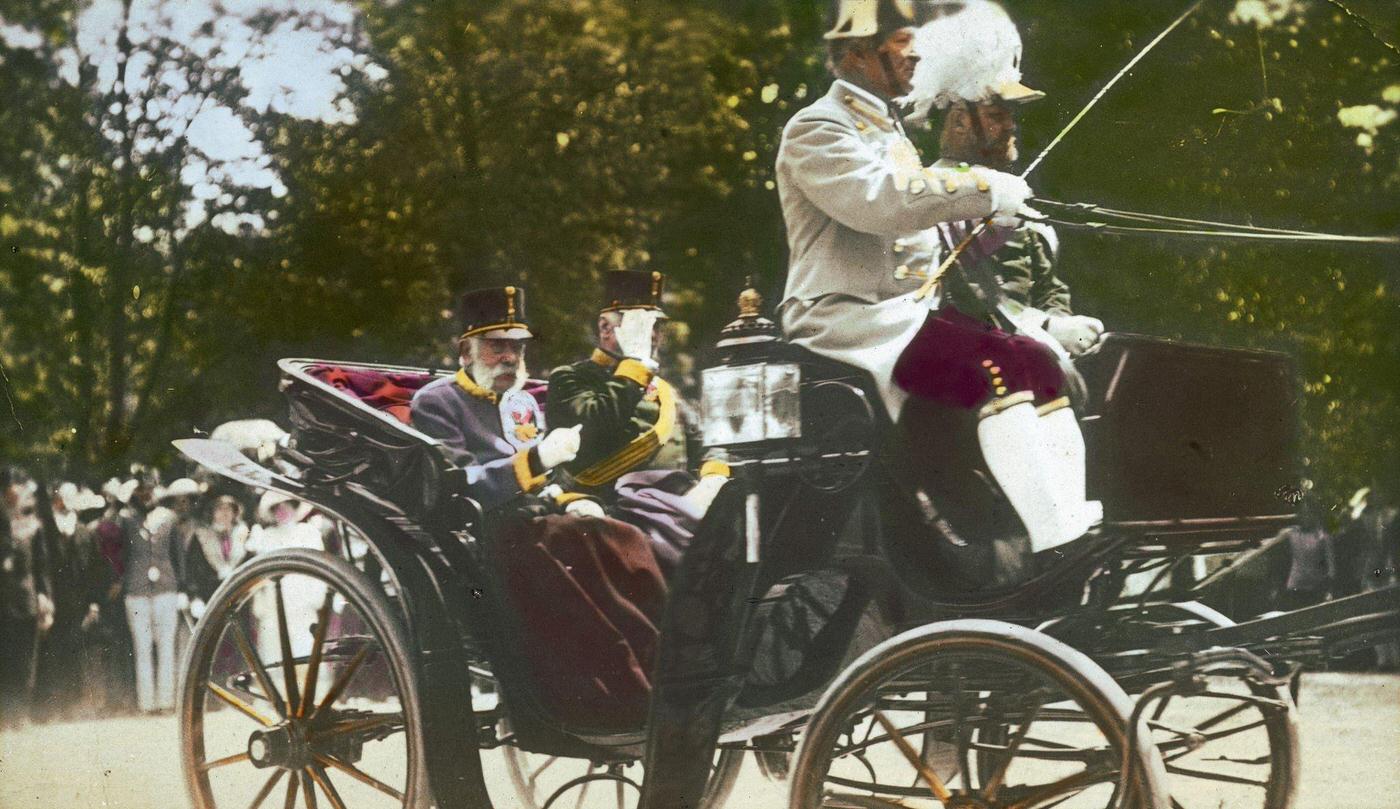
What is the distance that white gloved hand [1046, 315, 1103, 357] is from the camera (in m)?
4.29

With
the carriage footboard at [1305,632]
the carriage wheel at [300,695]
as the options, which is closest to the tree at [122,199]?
the carriage wheel at [300,695]

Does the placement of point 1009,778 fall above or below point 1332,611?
below

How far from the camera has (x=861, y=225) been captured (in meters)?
4.31

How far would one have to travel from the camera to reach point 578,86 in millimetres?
4477

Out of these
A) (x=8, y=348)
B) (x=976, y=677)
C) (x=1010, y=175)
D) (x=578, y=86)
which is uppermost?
(x=578, y=86)

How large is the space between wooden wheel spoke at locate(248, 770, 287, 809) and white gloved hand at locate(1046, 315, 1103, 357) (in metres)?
2.82

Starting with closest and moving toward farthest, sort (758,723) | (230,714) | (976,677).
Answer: (976,677) < (758,723) < (230,714)

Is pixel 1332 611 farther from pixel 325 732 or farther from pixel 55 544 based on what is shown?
pixel 55 544

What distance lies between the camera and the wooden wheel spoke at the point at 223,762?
15.3ft

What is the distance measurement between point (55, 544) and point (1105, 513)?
347 centimetres

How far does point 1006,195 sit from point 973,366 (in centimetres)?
53

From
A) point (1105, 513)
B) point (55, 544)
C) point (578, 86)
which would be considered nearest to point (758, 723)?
point (1105, 513)

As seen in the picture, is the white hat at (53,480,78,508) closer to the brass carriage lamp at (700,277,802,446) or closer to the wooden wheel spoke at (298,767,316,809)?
the wooden wheel spoke at (298,767,316,809)

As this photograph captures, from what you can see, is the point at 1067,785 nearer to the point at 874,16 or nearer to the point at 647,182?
the point at 647,182
